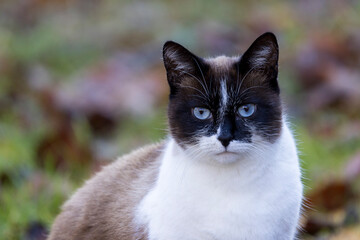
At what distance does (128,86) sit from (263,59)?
347cm

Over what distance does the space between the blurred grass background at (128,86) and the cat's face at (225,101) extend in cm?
104

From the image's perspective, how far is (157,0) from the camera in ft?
32.6

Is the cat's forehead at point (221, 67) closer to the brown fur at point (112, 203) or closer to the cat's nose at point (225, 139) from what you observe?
the cat's nose at point (225, 139)

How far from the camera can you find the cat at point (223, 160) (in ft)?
8.40

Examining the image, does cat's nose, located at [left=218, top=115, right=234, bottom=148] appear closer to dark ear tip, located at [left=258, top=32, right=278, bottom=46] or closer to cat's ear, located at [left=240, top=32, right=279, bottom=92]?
cat's ear, located at [left=240, top=32, right=279, bottom=92]

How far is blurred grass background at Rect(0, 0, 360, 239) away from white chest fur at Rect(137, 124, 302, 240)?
877 mm

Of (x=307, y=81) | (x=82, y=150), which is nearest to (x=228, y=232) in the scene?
(x=82, y=150)

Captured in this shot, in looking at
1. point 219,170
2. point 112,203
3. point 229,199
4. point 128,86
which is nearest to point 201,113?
point 219,170

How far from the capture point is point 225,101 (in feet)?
8.41

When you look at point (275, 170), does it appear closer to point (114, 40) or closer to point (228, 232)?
point (228, 232)

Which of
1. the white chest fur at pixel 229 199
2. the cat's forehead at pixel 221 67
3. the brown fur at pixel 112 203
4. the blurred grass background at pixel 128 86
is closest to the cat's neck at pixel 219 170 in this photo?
Answer: the white chest fur at pixel 229 199

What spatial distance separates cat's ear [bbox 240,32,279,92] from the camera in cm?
264

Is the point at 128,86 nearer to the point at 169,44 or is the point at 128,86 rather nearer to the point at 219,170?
the point at 169,44

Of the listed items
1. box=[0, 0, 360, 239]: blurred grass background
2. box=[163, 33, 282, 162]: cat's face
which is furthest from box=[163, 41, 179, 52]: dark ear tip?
box=[0, 0, 360, 239]: blurred grass background
